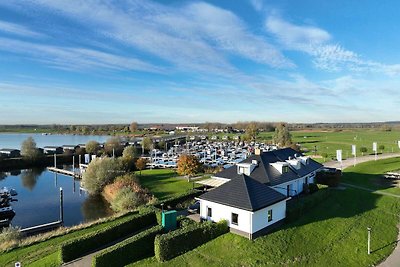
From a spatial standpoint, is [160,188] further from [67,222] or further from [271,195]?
[271,195]

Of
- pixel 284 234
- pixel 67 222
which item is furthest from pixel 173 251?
pixel 67 222

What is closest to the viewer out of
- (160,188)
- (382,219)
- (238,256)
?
(238,256)

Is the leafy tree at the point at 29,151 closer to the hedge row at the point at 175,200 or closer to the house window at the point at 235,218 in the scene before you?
the hedge row at the point at 175,200

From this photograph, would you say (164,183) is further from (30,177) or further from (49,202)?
(30,177)

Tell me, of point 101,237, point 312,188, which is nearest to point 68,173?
point 101,237

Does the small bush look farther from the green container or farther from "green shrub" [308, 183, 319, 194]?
"green shrub" [308, 183, 319, 194]
